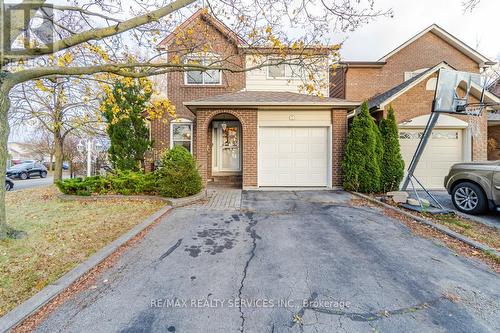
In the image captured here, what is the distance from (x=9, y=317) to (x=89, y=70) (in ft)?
14.4

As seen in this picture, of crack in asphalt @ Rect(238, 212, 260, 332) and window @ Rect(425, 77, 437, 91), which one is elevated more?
window @ Rect(425, 77, 437, 91)

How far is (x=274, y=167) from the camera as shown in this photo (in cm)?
925

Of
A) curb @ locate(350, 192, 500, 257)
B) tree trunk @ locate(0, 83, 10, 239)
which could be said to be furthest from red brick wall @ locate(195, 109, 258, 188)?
tree trunk @ locate(0, 83, 10, 239)

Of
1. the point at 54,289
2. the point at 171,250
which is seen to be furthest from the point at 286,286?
the point at 54,289

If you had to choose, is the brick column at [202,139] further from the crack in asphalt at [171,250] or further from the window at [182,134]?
the crack in asphalt at [171,250]

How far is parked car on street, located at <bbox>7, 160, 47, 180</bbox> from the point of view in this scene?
20.2 meters

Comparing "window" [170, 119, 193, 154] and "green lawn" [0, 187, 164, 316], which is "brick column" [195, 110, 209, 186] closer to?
"window" [170, 119, 193, 154]

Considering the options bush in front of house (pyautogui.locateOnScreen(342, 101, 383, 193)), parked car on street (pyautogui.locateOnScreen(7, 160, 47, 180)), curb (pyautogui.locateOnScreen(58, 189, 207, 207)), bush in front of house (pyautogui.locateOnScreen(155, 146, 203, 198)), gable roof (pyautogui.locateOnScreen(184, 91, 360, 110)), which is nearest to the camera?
curb (pyautogui.locateOnScreen(58, 189, 207, 207))

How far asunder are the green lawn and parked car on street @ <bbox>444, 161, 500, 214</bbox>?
8363 millimetres

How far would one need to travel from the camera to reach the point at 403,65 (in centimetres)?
1383

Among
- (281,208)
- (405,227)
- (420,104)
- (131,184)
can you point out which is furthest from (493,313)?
(420,104)

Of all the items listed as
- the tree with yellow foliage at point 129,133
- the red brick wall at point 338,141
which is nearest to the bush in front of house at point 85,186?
the tree with yellow foliage at point 129,133

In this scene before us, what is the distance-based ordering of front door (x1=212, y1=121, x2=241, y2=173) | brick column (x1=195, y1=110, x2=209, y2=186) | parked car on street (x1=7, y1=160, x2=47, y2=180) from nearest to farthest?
brick column (x1=195, y1=110, x2=209, y2=186) < front door (x1=212, y1=121, x2=241, y2=173) < parked car on street (x1=7, y1=160, x2=47, y2=180)

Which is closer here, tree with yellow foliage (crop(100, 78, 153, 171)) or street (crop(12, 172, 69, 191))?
tree with yellow foliage (crop(100, 78, 153, 171))
